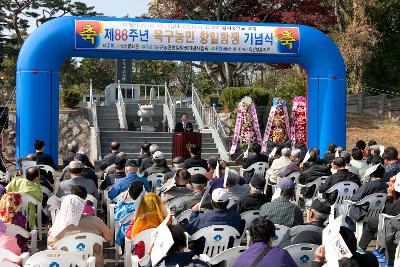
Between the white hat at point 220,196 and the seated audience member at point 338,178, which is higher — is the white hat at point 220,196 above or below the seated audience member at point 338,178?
above

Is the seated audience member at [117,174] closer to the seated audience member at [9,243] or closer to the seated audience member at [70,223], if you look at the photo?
the seated audience member at [70,223]

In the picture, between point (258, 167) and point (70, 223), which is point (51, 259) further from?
point (258, 167)

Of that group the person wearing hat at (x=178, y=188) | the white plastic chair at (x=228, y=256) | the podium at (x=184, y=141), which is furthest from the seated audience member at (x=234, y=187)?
the podium at (x=184, y=141)

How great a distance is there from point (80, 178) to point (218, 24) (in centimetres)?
825

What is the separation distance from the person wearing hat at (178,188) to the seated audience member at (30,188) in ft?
5.59

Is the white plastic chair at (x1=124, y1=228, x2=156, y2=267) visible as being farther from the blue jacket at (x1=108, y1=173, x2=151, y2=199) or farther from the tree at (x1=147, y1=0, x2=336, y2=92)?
the tree at (x1=147, y1=0, x2=336, y2=92)

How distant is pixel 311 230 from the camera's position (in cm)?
577

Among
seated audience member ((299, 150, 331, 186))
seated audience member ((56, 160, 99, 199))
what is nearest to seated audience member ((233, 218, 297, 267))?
seated audience member ((56, 160, 99, 199))

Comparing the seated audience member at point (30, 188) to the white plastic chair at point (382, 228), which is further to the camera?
the seated audience member at point (30, 188)

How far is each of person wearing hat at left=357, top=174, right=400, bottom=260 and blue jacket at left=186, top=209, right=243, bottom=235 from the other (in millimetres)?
1343

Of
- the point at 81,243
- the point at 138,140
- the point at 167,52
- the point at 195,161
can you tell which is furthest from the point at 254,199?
the point at 138,140

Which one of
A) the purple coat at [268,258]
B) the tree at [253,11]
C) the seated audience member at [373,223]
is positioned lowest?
the seated audience member at [373,223]

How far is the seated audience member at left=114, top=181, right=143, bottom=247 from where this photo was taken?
23.4 ft

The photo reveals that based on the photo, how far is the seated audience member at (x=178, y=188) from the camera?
8.37 meters
